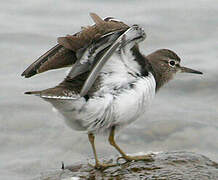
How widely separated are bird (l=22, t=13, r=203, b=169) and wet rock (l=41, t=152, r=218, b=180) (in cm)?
21

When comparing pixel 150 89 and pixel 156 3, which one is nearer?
pixel 150 89

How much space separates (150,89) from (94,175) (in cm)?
128

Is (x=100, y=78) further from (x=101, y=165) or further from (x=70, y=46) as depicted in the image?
(x=101, y=165)

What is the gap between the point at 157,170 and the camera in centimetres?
638

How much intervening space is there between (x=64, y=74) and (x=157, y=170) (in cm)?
521

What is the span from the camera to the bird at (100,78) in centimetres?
623

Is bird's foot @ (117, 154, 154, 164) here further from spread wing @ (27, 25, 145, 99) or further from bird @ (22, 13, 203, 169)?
spread wing @ (27, 25, 145, 99)

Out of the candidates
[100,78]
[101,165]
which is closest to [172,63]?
[100,78]

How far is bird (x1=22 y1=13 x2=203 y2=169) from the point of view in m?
6.23

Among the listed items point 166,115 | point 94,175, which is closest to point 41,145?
point 166,115

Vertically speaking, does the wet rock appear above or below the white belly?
below

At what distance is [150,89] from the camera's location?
694cm

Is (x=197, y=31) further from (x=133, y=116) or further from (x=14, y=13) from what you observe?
(x=133, y=116)

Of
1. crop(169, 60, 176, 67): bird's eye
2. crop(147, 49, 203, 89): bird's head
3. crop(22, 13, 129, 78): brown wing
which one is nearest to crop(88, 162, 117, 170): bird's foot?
crop(22, 13, 129, 78): brown wing
